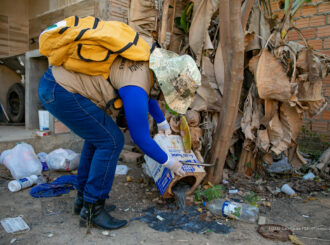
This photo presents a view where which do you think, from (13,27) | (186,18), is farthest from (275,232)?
(13,27)

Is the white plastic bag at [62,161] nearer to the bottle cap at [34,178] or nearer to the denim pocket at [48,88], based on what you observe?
the bottle cap at [34,178]

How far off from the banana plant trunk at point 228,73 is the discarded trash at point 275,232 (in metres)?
0.87

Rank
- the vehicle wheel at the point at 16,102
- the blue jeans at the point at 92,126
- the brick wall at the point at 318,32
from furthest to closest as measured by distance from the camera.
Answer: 1. the vehicle wheel at the point at 16,102
2. the brick wall at the point at 318,32
3. the blue jeans at the point at 92,126

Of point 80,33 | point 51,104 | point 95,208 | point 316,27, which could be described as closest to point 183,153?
point 95,208

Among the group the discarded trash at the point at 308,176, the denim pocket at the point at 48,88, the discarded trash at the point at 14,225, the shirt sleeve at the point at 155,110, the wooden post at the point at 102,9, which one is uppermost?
the wooden post at the point at 102,9

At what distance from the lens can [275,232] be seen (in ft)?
7.41

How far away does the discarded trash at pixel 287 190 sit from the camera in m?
2.99

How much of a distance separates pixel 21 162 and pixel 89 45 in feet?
6.88

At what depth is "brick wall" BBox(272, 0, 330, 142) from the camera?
14.5ft

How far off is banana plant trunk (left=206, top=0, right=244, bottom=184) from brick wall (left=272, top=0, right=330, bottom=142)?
7.86 ft

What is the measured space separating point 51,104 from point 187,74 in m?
1.03

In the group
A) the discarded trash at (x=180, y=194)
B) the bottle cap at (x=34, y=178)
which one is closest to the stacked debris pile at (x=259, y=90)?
the discarded trash at (x=180, y=194)

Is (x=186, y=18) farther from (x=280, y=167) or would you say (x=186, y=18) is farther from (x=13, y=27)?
(x=13, y=27)

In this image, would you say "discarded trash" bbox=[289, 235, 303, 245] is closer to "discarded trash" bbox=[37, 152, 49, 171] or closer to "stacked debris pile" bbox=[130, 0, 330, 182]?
"stacked debris pile" bbox=[130, 0, 330, 182]
